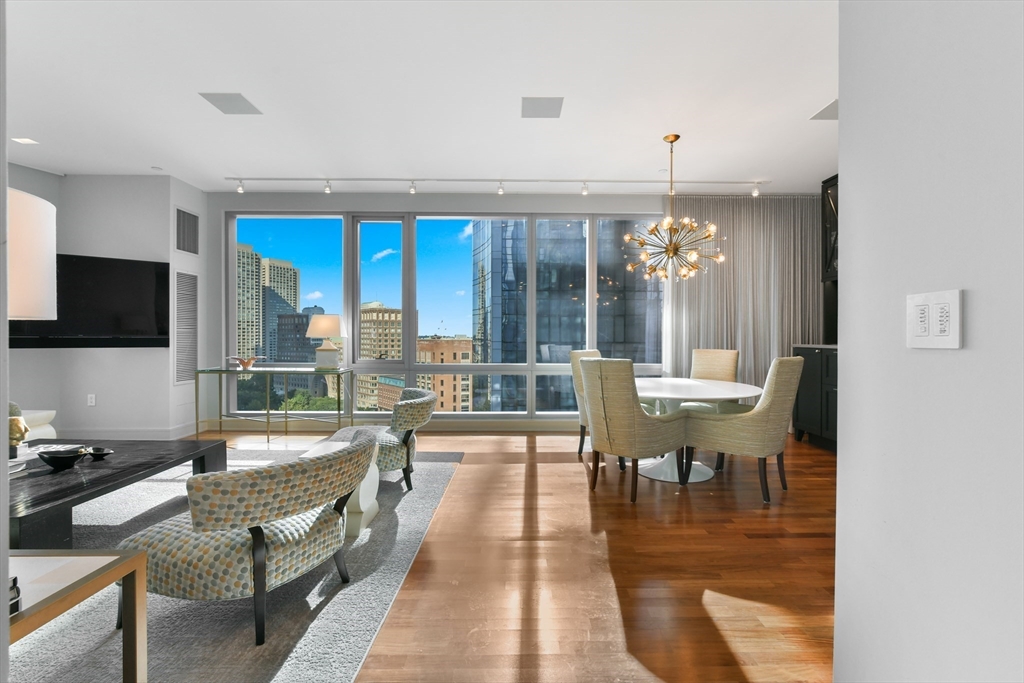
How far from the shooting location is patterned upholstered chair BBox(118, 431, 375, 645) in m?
1.66

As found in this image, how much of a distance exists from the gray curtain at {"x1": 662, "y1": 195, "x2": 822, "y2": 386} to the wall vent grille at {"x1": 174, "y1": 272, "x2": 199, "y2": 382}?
529cm

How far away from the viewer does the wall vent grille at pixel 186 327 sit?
17.1ft

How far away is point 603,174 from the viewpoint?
4.99 meters

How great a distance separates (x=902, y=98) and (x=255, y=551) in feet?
7.46

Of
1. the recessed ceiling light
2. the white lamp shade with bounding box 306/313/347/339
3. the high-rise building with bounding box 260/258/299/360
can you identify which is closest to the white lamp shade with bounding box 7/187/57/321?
the recessed ceiling light

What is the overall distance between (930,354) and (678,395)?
252cm

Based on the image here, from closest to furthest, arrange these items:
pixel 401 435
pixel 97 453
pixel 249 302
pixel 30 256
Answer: pixel 30 256
pixel 97 453
pixel 401 435
pixel 249 302

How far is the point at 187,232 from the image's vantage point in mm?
5359

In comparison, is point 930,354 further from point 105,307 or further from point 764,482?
point 105,307

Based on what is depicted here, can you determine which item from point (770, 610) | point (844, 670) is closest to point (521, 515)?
point (770, 610)

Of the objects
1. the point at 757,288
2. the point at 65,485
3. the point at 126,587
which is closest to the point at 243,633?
the point at 126,587

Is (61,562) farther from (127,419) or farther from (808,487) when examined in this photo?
(127,419)

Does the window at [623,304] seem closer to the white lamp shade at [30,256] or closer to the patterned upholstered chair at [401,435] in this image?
the patterned upholstered chair at [401,435]

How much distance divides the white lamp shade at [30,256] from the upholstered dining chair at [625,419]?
8.69ft
